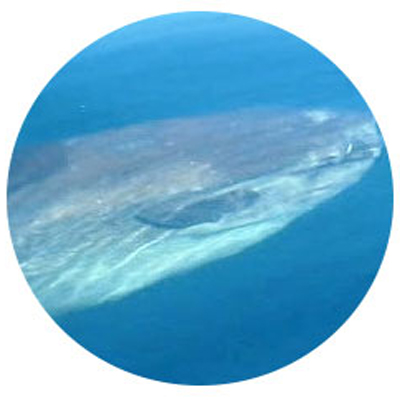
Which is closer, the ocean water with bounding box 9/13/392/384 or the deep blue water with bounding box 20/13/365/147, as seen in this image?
the ocean water with bounding box 9/13/392/384

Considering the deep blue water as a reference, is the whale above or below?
below

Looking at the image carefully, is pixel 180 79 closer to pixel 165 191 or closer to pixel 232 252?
pixel 165 191

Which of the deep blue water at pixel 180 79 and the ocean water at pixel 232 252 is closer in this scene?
the ocean water at pixel 232 252

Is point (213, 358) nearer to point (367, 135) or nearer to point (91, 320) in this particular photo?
point (91, 320)

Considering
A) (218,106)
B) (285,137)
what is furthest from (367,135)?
Result: (218,106)

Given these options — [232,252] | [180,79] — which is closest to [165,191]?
[232,252]
